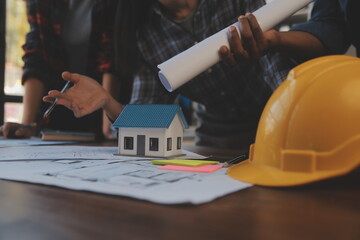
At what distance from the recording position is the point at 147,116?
2.07 ft

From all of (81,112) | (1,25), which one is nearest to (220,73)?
(81,112)

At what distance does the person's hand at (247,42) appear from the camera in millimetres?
597

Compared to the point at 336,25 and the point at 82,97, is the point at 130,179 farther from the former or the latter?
the point at 336,25

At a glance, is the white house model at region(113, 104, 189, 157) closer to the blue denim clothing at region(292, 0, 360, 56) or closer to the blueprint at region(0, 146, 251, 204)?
A: the blueprint at region(0, 146, 251, 204)

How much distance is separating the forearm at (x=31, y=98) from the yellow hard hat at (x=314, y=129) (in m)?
1.02

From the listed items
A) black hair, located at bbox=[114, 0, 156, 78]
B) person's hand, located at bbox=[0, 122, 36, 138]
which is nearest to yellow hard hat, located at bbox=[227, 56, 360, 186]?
black hair, located at bbox=[114, 0, 156, 78]

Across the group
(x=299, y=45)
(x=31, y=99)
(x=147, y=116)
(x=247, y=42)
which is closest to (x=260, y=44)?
(x=247, y=42)

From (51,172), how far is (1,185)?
7 centimetres

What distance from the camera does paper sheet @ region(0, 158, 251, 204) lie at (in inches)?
12.4

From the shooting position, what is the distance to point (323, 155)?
1.23 ft

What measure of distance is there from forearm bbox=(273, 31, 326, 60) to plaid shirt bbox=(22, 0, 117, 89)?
65 centimetres

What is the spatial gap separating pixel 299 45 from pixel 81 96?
1.78ft

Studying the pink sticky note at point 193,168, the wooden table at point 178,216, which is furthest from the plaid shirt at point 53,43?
the wooden table at point 178,216

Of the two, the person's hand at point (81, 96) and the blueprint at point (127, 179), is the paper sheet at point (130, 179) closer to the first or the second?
the blueprint at point (127, 179)
